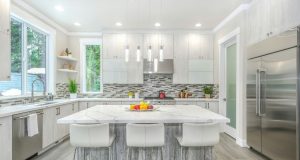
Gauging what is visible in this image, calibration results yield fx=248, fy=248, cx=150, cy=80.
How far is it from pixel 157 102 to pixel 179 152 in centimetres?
325

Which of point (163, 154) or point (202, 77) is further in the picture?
point (202, 77)

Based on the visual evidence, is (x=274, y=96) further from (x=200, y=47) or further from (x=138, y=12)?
(x=200, y=47)

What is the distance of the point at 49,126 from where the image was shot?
4570 millimetres

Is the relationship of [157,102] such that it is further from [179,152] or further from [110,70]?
[179,152]

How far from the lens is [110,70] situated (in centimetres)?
687

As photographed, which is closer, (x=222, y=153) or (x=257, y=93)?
(x=257, y=93)

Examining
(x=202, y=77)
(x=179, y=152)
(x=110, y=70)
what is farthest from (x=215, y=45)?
(x=179, y=152)

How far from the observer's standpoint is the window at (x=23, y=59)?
4.57m

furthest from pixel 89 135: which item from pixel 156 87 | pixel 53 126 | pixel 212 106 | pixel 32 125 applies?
pixel 156 87

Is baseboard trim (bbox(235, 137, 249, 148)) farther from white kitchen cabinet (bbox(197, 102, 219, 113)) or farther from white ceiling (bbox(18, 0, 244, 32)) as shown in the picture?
white ceiling (bbox(18, 0, 244, 32))

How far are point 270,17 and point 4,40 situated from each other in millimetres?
4064

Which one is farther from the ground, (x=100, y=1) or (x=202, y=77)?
(x=100, y=1)

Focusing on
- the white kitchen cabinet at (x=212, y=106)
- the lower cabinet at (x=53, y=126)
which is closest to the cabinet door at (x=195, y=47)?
the white kitchen cabinet at (x=212, y=106)

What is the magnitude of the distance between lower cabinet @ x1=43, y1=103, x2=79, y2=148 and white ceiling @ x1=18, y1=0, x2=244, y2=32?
6.60ft
